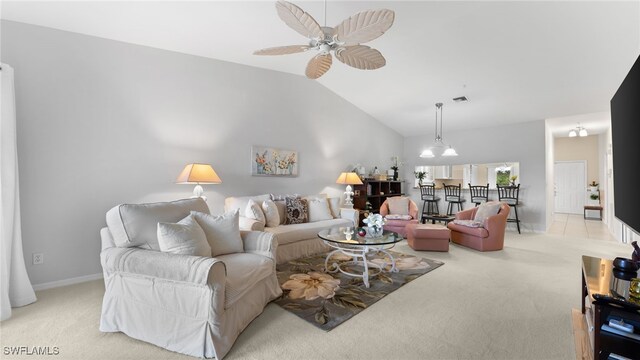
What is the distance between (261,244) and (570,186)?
35.7ft

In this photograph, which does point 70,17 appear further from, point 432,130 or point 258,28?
point 432,130

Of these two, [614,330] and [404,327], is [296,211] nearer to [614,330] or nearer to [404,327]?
[404,327]

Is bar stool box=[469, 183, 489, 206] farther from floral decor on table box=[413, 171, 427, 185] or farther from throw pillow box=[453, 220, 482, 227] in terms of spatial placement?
throw pillow box=[453, 220, 482, 227]

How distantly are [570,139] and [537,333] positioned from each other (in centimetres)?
963

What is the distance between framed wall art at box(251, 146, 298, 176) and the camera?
15.0 feet

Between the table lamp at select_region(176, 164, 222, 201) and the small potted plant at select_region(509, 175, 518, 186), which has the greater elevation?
the table lamp at select_region(176, 164, 222, 201)

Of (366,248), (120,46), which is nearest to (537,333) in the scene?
(366,248)

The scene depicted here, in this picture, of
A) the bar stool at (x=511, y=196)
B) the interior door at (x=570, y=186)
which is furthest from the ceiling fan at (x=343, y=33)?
the interior door at (x=570, y=186)

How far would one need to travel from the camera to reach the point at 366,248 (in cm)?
307

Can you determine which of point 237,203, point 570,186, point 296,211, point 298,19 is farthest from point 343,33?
point 570,186

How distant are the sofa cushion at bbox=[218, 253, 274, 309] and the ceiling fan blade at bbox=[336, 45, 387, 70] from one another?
76.9 inches

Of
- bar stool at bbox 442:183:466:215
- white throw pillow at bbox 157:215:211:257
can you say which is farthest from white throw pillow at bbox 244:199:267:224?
bar stool at bbox 442:183:466:215

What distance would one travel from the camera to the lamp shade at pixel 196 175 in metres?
3.42

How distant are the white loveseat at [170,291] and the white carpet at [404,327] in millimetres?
107
